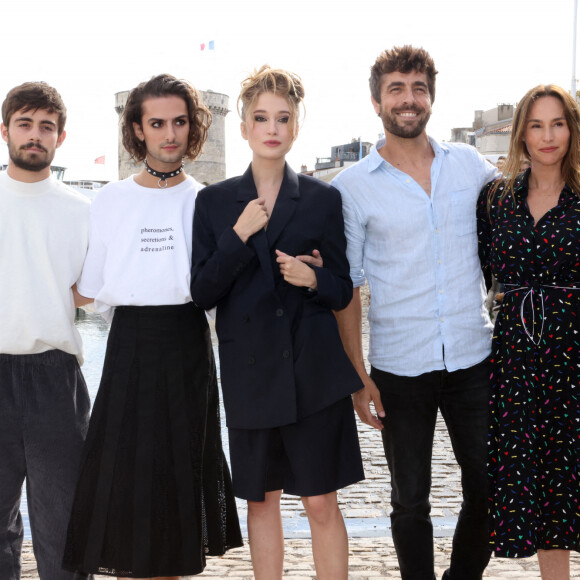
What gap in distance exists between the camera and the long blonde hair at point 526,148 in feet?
10.3

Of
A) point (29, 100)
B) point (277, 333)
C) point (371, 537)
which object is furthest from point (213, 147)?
point (277, 333)

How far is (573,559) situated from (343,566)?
5.60 ft

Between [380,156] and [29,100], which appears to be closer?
[29,100]

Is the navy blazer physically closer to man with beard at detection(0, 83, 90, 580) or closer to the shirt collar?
the shirt collar

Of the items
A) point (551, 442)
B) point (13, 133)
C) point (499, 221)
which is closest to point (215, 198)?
point (13, 133)

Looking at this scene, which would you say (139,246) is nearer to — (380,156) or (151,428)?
(151,428)

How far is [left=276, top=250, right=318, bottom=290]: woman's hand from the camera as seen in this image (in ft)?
9.00

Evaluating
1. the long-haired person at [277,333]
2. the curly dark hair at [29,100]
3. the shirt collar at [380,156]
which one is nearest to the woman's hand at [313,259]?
the long-haired person at [277,333]

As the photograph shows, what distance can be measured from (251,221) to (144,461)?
3.32 ft

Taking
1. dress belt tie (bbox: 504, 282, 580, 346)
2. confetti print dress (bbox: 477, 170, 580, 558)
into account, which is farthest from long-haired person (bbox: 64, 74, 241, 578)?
dress belt tie (bbox: 504, 282, 580, 346)

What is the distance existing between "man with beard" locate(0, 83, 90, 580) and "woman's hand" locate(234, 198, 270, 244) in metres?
0.78

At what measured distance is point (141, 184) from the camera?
3.15 m

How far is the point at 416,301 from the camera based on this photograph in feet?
10.7

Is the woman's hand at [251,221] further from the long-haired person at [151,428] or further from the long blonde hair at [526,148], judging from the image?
the long blonde hair at [526,148]
